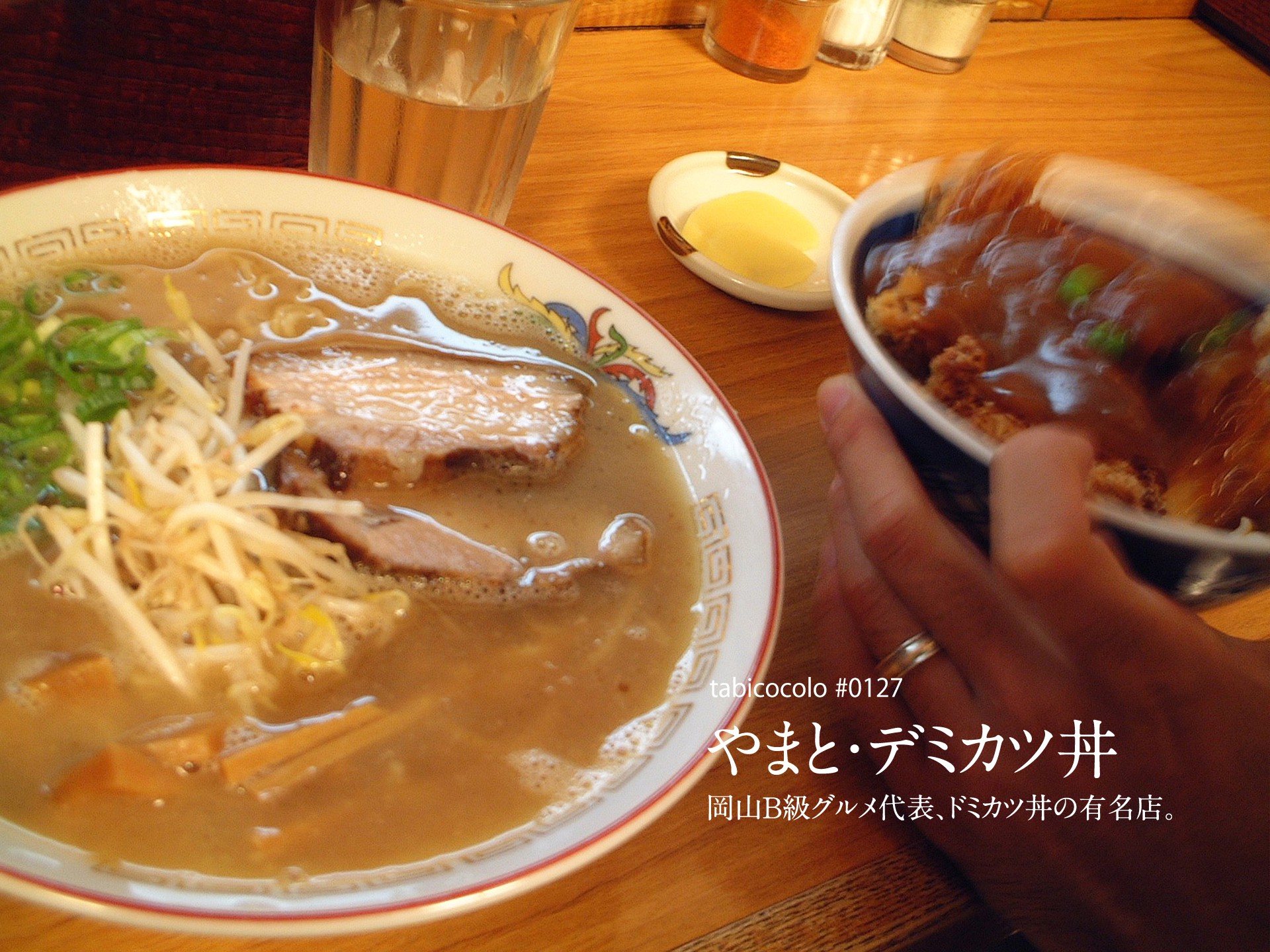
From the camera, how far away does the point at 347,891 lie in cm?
67

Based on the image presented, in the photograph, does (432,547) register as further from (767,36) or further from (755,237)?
(767,36)

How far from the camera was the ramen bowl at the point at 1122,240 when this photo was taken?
71 cm

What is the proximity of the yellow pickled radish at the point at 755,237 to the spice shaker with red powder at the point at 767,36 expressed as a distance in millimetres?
588

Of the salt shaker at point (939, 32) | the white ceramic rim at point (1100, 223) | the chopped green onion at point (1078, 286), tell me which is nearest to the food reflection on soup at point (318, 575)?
the white ceramic rim at point (1100, 223)

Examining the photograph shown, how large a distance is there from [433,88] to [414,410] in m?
0.47

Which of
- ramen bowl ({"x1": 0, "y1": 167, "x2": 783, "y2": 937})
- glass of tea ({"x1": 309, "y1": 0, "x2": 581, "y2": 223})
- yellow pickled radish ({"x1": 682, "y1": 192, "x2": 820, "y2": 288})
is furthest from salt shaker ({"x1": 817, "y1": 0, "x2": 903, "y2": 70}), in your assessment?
ramen bowl ({"x1": 0, "y1": 167, "x2": 783, "y2": 937})

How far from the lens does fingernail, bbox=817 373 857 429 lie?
2.77 feet

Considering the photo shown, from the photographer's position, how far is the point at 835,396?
33.8 inches

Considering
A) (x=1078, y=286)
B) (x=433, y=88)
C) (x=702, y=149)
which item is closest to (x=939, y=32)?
(x=702, y=149)

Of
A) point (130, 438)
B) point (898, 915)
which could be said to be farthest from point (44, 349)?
point (898, 915)

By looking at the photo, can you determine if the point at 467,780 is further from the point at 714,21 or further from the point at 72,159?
the point at 714,21

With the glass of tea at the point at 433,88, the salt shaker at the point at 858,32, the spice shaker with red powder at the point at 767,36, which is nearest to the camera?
the glass of tea at the point at 433,88

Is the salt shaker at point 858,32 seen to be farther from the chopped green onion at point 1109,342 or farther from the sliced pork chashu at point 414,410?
the chopped green onion at point 1109,342

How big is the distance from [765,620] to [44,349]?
0.77 metres
